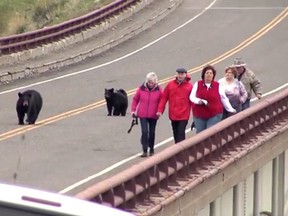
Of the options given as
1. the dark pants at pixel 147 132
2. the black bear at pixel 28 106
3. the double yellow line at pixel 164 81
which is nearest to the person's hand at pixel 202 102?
the dark pants at pixel 147 132

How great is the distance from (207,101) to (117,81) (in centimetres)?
1415

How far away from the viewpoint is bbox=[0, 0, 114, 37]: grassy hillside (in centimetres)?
3972

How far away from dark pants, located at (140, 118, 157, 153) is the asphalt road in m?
0.28

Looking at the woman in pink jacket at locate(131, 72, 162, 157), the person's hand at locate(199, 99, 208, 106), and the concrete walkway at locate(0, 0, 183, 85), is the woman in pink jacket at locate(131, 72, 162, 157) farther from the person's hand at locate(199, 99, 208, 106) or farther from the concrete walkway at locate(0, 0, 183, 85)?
the concrete walkway at locate(0, 0, 183, 85)

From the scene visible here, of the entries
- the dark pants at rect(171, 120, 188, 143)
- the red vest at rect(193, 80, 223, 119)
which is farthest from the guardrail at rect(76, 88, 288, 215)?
the dark pants at rect(171, 120, 188, 143)

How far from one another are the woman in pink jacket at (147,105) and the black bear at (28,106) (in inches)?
157

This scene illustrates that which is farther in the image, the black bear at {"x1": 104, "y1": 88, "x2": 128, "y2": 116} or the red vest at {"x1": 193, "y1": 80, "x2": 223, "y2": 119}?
the black bear at {"x1": 104, "y1": 88, "x2": 128, "y2": 116}

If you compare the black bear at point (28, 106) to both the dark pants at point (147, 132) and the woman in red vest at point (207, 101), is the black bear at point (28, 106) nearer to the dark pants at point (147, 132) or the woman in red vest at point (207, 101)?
the dark pants at point (147, 132)

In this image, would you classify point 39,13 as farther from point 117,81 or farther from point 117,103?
point 117,103

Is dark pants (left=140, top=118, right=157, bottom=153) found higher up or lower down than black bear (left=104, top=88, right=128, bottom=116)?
lower down

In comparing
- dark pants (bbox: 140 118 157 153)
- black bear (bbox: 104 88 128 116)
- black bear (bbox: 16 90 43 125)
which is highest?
black bear (bbox: 104 88 128 116)

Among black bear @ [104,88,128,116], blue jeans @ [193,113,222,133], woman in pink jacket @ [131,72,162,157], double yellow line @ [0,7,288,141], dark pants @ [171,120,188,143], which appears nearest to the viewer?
blue jeans @ [193,113,222,133]

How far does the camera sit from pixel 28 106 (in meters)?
21.0

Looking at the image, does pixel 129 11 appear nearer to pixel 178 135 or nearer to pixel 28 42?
pixel 28 42
